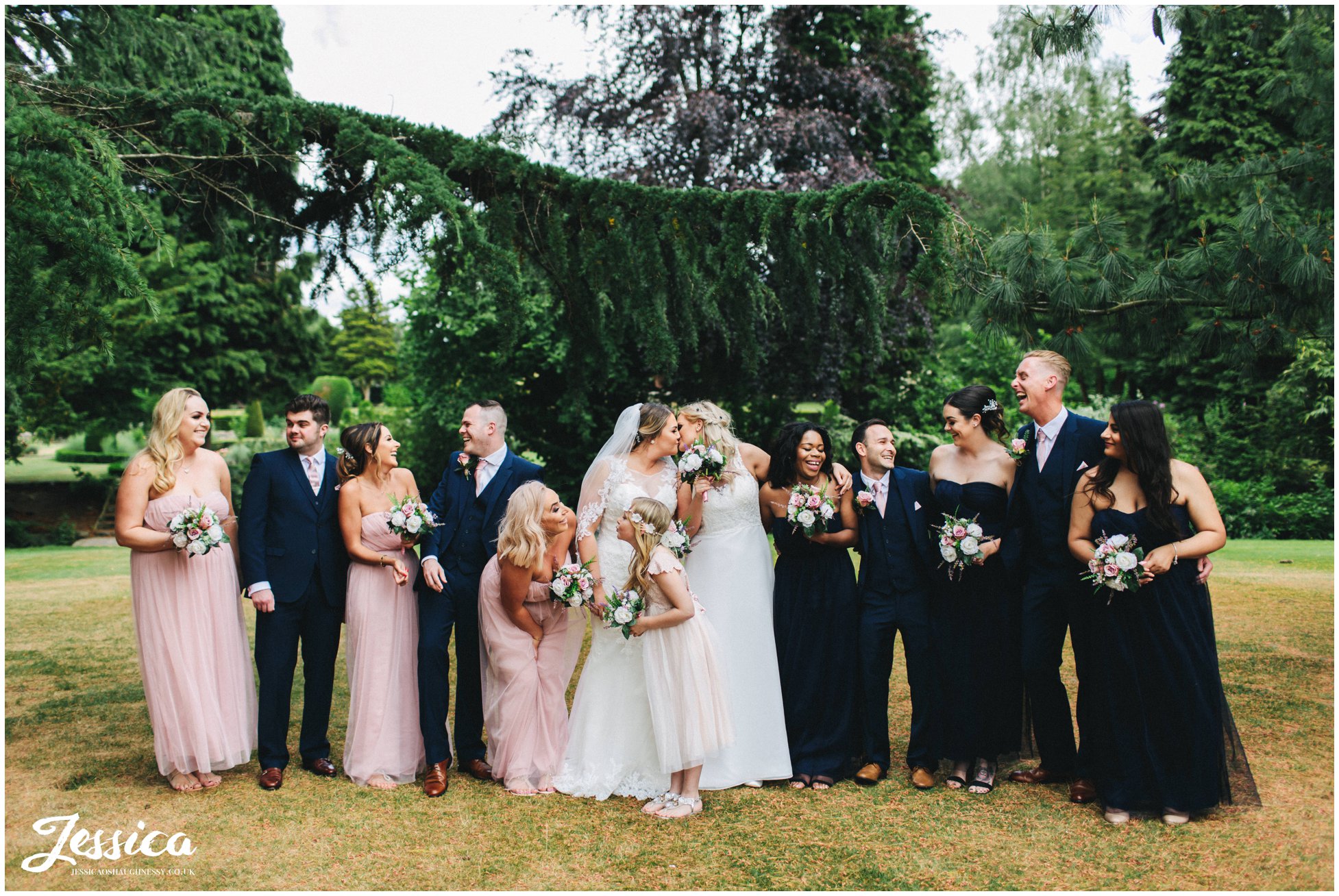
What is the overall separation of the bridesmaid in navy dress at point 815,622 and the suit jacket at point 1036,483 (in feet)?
2.84

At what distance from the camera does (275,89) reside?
67.8ft

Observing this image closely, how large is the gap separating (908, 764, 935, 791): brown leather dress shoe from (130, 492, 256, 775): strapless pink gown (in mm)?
3614

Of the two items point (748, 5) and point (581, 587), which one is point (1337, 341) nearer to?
point (581, 587)

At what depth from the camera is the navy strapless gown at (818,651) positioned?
5.42 meters

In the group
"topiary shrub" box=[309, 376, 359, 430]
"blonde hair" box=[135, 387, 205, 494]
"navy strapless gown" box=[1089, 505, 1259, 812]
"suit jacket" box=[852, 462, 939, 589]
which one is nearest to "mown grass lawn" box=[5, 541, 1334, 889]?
"navy strapless gown" box=[1089, 505, 1259, 812]

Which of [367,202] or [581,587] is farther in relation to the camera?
[367,202]

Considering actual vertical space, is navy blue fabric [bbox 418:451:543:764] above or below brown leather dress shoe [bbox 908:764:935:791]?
above

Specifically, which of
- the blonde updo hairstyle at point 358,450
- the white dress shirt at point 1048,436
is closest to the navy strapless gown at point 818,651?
the white dress shirt at point 1048,436

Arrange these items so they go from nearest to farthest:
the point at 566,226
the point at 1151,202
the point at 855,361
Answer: the point at 566,226, the point at 855,361, the point at 1151,202

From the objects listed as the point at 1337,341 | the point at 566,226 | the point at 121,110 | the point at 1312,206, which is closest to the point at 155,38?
the point at 121,110

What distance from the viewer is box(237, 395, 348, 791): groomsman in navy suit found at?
17.8 feet

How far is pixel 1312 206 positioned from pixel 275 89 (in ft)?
63.8

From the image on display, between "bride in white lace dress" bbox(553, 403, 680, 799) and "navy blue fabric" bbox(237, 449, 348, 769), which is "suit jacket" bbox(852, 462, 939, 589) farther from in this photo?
"navy blue fabric" bbox(237, 449, 348, 769)

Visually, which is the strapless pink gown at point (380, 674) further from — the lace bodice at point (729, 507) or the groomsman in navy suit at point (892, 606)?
the groomsman in navy suit at point (892, 606)
